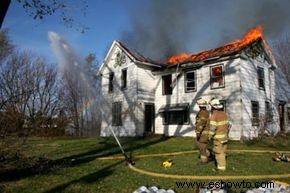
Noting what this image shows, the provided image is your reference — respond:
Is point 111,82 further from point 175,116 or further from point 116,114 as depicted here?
point 175,116

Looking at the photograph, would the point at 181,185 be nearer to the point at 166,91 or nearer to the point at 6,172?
the point at 6,172

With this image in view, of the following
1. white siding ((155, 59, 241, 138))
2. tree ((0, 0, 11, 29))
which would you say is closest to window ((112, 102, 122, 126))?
white siding ((155, 59, 241, 138))

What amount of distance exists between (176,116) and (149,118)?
8.98 feet

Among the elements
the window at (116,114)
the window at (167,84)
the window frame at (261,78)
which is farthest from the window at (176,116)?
the window frame at (261,78)

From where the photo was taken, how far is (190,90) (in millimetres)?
23172

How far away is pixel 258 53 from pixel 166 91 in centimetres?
780

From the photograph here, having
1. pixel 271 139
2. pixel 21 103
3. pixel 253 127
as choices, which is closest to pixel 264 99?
pixel 253 127

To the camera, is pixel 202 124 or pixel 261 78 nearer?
pixel 202 124

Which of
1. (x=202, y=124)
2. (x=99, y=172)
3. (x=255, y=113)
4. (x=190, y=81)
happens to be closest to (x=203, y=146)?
(x=202, y=124)

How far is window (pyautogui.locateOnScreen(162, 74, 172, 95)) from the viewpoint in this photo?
25.0 metres

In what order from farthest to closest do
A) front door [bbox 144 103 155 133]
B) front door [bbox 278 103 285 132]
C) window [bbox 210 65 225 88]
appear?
1. front door [bbox 144 103 155 133]
2. front door [bbox 278 103 285 132]
3. window [bbox 210 65 225 88]

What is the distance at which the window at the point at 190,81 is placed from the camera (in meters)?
23.1

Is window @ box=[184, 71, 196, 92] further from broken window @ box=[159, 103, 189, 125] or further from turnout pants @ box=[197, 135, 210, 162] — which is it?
turnout pants @ box=[197, 135, 210, 162]

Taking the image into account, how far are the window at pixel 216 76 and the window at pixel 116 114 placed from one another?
8777 mm
